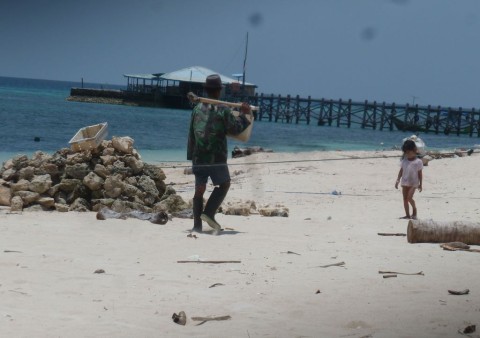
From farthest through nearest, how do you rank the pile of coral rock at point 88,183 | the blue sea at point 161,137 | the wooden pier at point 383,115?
the wooden pier at point 383,115, the blue sea at point 161,137, the pile of coral rock at point 88,183

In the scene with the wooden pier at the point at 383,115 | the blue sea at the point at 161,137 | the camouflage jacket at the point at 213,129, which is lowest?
the blue sea at the point at 161,137

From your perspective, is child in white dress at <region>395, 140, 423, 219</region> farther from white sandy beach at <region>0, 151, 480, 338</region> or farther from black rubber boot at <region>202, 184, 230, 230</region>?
black rubber boot at <region>202, 184, 230, 230</region>

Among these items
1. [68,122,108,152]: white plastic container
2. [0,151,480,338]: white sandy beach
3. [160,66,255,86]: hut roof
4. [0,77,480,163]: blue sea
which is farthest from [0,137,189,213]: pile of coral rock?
[160,66,255,86]: hut roof

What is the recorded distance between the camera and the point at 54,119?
54.0 meters

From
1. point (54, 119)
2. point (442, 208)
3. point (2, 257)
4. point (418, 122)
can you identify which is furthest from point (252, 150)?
point (418, 122)

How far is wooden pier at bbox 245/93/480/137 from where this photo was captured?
6038 centimetres

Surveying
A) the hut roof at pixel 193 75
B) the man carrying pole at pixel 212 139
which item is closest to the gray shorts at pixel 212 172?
the man carrying pole at pixel 212 139

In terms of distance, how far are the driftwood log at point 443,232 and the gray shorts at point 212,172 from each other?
1832 millimetres

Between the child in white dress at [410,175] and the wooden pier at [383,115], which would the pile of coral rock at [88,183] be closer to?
the child in white dress at [410,175]

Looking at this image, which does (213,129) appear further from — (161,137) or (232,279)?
(161,137)

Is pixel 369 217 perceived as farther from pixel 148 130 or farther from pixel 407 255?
pixel 148 130

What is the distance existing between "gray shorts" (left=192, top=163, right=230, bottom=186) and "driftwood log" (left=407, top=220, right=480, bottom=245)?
1832mm

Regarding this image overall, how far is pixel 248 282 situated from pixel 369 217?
467 centimetres

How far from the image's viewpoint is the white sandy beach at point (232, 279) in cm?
506
